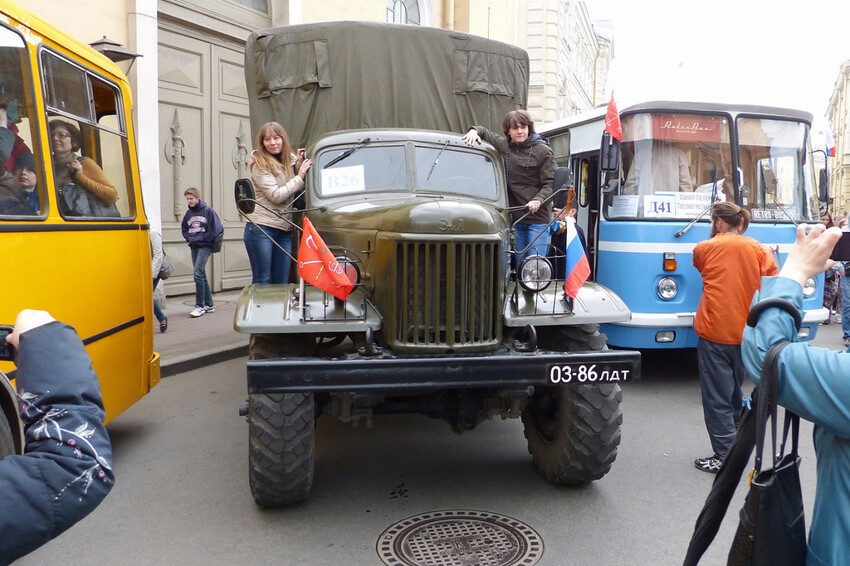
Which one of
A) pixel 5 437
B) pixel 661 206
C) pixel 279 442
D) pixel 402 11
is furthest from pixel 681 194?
pixel 402 11

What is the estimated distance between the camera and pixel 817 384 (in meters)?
1.72

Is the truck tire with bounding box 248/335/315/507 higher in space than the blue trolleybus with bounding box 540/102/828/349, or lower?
lower

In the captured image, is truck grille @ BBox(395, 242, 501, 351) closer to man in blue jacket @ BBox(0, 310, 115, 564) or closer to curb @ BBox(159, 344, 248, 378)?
man in blue jacket @ BBox(0, 310, 115, 564)

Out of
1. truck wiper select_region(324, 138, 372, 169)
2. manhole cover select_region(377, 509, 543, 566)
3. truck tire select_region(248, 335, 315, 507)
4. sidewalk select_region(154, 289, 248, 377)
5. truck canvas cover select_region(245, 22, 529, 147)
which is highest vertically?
truck canvas cover select_region(245, 22, 529, 147)

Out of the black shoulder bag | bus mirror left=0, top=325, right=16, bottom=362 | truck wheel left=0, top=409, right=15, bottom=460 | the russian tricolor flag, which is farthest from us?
the russian tricolor flag

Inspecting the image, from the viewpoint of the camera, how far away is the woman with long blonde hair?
230 inches

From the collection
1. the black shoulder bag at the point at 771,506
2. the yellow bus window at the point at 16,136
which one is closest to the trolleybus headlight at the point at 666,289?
the yellow bus window at the point at 16,136

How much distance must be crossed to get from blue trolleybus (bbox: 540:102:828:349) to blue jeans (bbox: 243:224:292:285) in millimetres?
3203

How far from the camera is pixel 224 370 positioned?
26.2ft

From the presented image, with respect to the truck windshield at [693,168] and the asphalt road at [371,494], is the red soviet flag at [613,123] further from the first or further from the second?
the asphalt road at [371,494]

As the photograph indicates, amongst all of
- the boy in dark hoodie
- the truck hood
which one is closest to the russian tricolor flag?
the truck hood

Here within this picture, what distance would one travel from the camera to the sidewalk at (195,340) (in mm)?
7953

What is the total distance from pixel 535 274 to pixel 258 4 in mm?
10060

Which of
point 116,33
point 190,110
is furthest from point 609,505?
point 190,110
